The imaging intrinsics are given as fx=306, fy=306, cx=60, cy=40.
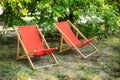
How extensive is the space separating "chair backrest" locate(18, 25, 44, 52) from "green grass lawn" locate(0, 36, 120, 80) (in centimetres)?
33

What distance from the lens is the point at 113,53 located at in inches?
336

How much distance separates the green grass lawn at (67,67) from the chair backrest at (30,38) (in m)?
0.33

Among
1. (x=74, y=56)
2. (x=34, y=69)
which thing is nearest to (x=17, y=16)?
(x=74, y=56)

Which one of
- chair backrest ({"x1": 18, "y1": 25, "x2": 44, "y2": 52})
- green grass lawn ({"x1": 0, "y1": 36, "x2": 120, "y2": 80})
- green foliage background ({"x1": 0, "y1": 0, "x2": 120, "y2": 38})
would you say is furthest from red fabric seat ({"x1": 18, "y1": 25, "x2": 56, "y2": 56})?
green foliage background ({"x1": 0, "y1": 0, "x2": 120, "y2": 38})

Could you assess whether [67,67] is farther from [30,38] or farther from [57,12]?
[57,12]

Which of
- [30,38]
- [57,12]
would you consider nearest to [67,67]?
[30,38]

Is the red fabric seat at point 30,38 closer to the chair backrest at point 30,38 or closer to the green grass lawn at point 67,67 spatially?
the chair backrest at point 30,38

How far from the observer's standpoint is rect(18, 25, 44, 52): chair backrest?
7500 mm

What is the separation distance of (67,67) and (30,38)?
131 centimetres

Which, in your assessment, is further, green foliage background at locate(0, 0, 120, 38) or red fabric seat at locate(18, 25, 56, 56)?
green foliage background at locate(0, 0, 120, 38)

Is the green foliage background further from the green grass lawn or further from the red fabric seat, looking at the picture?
the green grass lawn

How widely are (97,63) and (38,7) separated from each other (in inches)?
96.4

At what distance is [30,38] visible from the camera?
25.4 feet

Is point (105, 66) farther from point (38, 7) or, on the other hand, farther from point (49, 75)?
point (38, 7)
